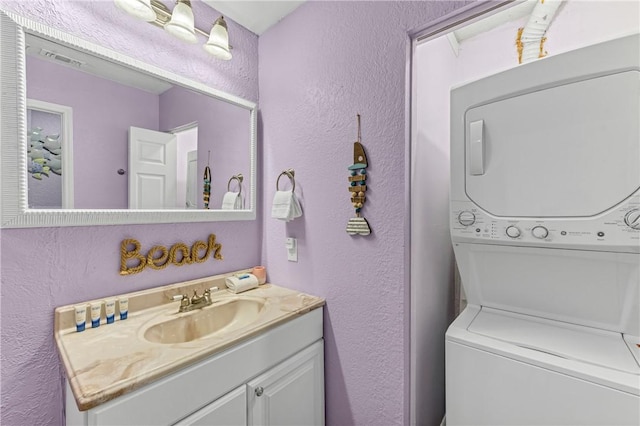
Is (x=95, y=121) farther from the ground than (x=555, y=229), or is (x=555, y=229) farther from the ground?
(x=95, y=121)

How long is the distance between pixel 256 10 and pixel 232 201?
110cm

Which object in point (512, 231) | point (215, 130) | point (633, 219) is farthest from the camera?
point (215, 130)

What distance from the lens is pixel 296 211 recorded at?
1.57m

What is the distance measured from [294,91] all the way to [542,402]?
1741mm

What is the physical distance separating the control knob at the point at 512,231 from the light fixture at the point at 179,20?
62.3 inches

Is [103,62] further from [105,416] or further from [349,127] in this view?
[105,416]

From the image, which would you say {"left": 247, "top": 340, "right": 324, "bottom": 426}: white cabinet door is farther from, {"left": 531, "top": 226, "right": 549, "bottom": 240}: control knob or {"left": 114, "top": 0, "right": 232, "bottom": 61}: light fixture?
{"left": 114, "top": 0, "right": 232, "bottom": 61}: light fixture

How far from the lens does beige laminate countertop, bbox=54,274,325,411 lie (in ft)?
2.62

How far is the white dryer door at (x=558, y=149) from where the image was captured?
0.89m

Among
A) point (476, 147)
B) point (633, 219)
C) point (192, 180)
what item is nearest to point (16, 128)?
point (192, 180)

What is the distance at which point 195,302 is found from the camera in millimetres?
1368

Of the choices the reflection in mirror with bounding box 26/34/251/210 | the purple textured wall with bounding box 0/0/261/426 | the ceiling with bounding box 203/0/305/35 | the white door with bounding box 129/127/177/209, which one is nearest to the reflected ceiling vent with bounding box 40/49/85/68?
the reflection in mirror with bounding box 26/34/251/210

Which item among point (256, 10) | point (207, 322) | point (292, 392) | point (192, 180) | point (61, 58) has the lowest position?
point (292, 392)

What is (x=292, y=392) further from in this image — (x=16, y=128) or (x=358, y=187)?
(x=16, y=128)
